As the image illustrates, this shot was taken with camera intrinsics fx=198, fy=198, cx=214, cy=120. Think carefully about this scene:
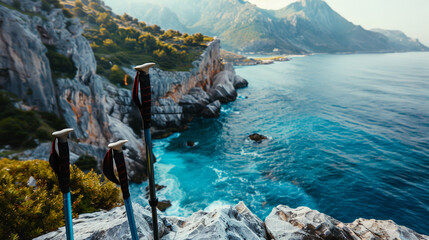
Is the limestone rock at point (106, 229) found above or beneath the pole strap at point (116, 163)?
beneath

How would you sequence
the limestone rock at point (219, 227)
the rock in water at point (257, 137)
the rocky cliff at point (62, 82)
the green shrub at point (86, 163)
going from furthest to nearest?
the rock in water at point (257, 137)
the green shrub at point (86, 163)
the rocky cliff at point (62, 82)
the limestone rock at point (219, 227)

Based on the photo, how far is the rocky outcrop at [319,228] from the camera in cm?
885

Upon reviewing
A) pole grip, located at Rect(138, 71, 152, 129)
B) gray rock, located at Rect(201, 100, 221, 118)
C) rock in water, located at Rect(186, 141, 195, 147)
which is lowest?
rock in water, located at Rect(186, 141, 195, 147)

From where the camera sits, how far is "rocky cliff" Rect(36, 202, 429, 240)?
6734 millimetres

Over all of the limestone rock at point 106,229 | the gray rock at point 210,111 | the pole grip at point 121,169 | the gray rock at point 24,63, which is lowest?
the gray rock at point 210,111

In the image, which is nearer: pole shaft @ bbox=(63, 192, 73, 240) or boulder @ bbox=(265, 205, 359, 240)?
pole shaft @ bbox=(63, 192, 73, 240)

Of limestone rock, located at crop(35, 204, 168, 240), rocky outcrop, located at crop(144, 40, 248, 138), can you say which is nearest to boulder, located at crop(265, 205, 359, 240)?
limestone rock, located at crop(35, 204, 168, 240)

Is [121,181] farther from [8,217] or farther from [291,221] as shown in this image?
[291,221]

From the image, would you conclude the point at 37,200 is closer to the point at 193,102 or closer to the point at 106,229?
the point at 106,229

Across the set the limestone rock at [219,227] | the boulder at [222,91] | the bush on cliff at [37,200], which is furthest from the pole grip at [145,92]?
the boulder at [222,91]

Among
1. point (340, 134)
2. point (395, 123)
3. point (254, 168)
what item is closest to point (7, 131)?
point (254, 168)

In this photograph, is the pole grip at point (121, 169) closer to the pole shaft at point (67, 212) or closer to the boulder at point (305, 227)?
the pole shaft at point (67, 212)

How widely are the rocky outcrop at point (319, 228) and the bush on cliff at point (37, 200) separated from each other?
8.26m

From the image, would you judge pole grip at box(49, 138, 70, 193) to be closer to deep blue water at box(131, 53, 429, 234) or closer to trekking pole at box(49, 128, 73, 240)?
trekking pole at box(49, 128, 73, 240)
